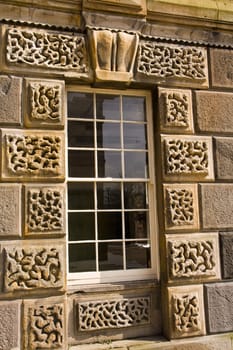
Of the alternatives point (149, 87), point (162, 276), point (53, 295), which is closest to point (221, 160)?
point (149, 87)

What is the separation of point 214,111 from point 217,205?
1.22 metres

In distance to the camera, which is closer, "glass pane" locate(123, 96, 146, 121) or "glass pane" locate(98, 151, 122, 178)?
"glass pane" locate(98, 151, 122, 178)

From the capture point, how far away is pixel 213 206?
4688 millimetres

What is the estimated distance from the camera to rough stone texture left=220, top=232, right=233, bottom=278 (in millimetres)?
4652

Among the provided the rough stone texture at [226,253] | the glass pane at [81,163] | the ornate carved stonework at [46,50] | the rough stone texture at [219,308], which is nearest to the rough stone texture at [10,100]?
the ornate carved stonework at [46,50]

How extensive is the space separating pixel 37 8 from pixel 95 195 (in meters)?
2.30

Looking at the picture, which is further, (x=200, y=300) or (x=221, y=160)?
(x=221, y=160)

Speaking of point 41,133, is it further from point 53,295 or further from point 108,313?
point 108,313

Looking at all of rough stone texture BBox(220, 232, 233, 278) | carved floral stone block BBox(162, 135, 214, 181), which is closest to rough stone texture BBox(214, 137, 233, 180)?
carved floral stone block BBox(162, 135, 214, 181)

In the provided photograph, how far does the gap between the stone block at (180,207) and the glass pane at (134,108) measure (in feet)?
3.27

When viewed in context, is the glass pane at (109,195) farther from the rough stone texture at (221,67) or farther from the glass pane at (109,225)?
the rough stone texture at (221,67)

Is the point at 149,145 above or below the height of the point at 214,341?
above

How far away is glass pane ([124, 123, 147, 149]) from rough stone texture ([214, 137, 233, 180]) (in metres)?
0.94

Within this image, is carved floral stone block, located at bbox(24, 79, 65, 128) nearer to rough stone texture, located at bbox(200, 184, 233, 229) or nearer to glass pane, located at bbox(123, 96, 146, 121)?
glass pane, located at bbox(123, 96, 146, 121)
